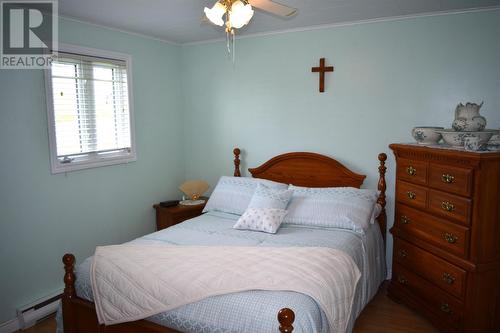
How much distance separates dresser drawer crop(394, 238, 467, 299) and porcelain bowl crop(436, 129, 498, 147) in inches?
31.4

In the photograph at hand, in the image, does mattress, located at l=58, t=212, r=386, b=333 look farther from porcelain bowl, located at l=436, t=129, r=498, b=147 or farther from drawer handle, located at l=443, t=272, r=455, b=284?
porcelain bowl, located at l=436, t=129, r=498, b=147

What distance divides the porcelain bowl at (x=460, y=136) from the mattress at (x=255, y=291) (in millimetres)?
888

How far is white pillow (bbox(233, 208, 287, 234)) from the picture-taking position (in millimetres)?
2787

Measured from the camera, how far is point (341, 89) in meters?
3.36

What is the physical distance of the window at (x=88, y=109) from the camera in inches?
116

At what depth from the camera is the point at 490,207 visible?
2.22m

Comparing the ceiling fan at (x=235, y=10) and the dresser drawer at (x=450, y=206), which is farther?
the dresser drawer at (x=450, y=206)

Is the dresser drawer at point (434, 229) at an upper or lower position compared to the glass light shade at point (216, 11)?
lower

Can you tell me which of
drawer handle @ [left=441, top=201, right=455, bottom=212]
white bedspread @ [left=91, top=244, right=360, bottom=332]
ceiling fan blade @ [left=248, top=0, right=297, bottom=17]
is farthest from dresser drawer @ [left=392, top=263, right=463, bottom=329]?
ceiling fan blade @ [left=248, top=0, right=297, bottom=17]

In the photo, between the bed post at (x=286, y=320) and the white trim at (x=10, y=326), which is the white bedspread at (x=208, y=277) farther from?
the white trim at (x=10, y=326)

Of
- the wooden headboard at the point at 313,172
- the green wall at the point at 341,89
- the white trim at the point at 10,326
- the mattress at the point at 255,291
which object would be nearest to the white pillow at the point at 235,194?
the mattress at the point at 255,291

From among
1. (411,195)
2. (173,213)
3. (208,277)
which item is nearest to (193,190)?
(173,213)

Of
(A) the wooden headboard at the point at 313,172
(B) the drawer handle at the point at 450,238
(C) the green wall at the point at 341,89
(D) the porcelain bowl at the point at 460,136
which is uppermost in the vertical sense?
(C) the green wall at the point at 341,89

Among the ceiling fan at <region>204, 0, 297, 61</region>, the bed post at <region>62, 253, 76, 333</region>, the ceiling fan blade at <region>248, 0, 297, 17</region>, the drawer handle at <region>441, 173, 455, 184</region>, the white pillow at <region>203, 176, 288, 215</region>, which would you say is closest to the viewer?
the ceiling fan at <region>204, 0, 297, 61</region>
